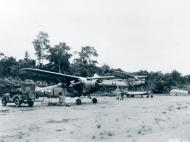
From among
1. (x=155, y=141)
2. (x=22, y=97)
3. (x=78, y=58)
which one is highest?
(x=78, y=58)

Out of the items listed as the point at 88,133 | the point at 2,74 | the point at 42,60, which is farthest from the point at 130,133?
the point at 42,60

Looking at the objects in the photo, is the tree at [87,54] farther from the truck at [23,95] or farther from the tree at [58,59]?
the truck at [23,95]

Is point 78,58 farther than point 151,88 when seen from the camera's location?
Yes

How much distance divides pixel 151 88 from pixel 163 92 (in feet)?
12.3

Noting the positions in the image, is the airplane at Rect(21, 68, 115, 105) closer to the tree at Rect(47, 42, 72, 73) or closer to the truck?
the truck

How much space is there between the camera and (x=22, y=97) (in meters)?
26.2

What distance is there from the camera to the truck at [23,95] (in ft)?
85.9

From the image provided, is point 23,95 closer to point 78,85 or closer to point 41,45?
point 78,85

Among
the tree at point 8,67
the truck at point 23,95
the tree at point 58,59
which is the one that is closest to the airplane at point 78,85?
the truck at point 23,95

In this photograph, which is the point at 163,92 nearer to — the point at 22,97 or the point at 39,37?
the point at 39,37

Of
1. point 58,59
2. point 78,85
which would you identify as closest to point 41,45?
A: point 58,59

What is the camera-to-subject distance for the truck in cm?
2619

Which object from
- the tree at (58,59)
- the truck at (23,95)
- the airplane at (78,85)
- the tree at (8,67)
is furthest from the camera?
the tree at (58,59)

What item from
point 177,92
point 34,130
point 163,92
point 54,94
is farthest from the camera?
point 163,92
